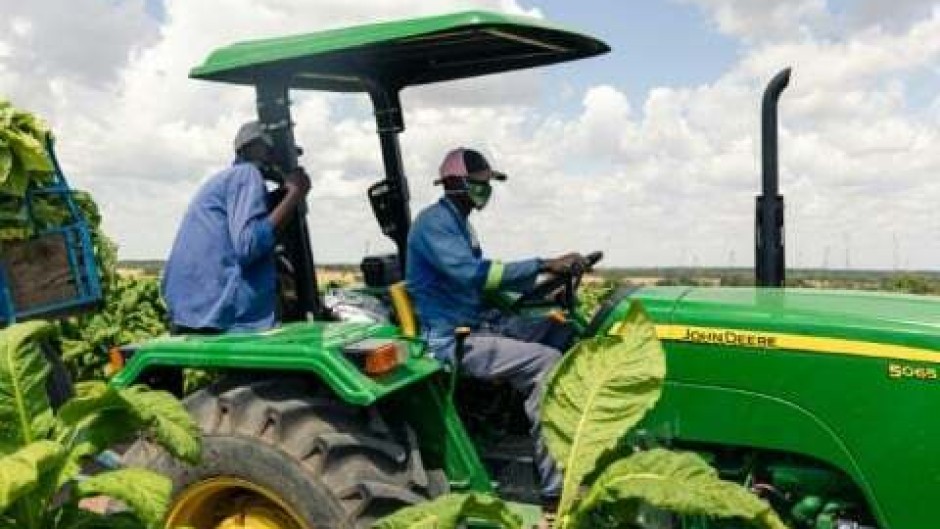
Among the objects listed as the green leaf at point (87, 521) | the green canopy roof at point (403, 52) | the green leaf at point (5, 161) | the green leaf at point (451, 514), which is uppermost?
the green canopy roof at point (403, 52)

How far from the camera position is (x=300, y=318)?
5496mm

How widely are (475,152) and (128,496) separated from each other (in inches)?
115

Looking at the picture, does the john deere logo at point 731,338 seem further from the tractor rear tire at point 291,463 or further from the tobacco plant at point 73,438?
the tobacco plant at point 73,438

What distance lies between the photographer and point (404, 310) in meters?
5.16

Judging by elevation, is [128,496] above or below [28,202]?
below

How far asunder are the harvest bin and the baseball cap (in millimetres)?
2715

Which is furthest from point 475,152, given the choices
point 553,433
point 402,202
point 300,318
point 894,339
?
point 553,433

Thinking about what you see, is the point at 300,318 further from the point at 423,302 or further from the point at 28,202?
the point at 28,202

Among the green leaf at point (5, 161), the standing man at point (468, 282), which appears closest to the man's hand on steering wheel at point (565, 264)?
the standing man at point (468, 282)

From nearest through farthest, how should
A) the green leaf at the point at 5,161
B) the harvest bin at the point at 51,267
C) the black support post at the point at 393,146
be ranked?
the black support post at the point at 393,146 < the green leaf at the point at 5,161 < the harvest bin at the point at 51,267

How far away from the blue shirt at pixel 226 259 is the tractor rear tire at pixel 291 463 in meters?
0.35

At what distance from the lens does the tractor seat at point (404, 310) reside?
5141 mm

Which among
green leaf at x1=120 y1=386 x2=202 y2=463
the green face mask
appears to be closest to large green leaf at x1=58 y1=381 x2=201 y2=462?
green leaf at x1=120 y1=386 x2=202 y2=463

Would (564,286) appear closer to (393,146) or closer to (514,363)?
(514,363)
